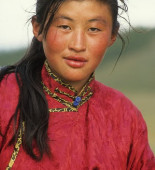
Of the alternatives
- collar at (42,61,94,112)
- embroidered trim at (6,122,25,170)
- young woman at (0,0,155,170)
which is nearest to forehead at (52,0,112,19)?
young woman at (0,0,155,170)

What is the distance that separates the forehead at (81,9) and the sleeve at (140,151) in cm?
62

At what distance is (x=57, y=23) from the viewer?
2.82 meters

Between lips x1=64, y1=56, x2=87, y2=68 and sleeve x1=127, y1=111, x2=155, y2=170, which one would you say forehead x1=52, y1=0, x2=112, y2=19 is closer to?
lips x1=64, y1=56, x2=87, y2=68

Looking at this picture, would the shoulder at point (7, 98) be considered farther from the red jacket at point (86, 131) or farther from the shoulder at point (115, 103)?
the shoulder at point (115, 103)

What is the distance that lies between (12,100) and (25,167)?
33cm

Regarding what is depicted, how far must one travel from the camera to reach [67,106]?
9.62 ft

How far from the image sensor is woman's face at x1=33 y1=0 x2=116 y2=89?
277 cm

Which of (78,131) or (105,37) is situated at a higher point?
(105,37)

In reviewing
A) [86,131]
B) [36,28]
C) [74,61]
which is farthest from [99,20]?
[86,131]

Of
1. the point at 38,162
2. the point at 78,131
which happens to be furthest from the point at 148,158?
the point at 38,162

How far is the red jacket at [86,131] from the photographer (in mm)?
2816

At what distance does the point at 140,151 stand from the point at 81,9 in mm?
809

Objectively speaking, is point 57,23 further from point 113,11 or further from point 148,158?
point 148,158

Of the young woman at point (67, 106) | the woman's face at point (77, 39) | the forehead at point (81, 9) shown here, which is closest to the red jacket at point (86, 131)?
the young woman at point (67, 106)
